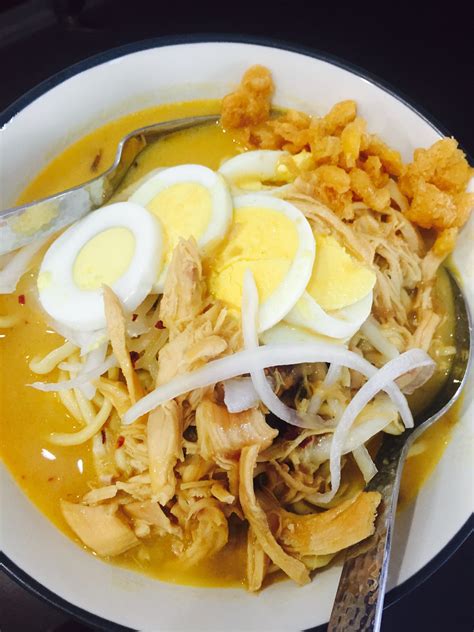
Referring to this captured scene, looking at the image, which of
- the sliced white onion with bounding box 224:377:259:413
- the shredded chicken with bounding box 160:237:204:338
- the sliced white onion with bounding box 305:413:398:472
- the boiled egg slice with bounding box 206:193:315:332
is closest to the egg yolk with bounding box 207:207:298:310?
the boiled egg slice with bounding box 206:193:315:332

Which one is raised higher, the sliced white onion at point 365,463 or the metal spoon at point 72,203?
the metal spoon at point 72,203

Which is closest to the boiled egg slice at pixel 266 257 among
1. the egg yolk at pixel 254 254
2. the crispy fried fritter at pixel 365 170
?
the egg yolk at pixel 254 254

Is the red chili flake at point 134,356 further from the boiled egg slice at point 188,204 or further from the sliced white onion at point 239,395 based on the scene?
the sliced white onion at point 239,395

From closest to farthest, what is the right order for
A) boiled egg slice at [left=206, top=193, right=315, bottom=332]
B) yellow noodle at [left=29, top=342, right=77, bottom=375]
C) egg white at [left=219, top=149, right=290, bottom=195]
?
boiled egg slice at [left=206, top=193, right=315, bottom=332]
yellow noodle at [left=29, top=342, right=77, bottom=375]
egg white at [left=219, top=149, right=290, bottom=195]

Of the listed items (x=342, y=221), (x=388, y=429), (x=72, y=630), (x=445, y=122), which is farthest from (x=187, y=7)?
(x=72, y=630)

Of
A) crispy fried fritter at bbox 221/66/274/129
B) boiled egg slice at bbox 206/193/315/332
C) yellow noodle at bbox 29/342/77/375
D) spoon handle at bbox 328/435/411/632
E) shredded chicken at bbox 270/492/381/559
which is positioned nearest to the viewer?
spoon handle at bbox 328/435/411/632

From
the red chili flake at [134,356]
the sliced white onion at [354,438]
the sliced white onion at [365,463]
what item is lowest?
the sliced white onion at [365,463]

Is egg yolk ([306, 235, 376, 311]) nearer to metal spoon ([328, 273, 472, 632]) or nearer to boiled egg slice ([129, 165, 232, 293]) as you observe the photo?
boiled egg slice ([129, 165, 232, 293])
